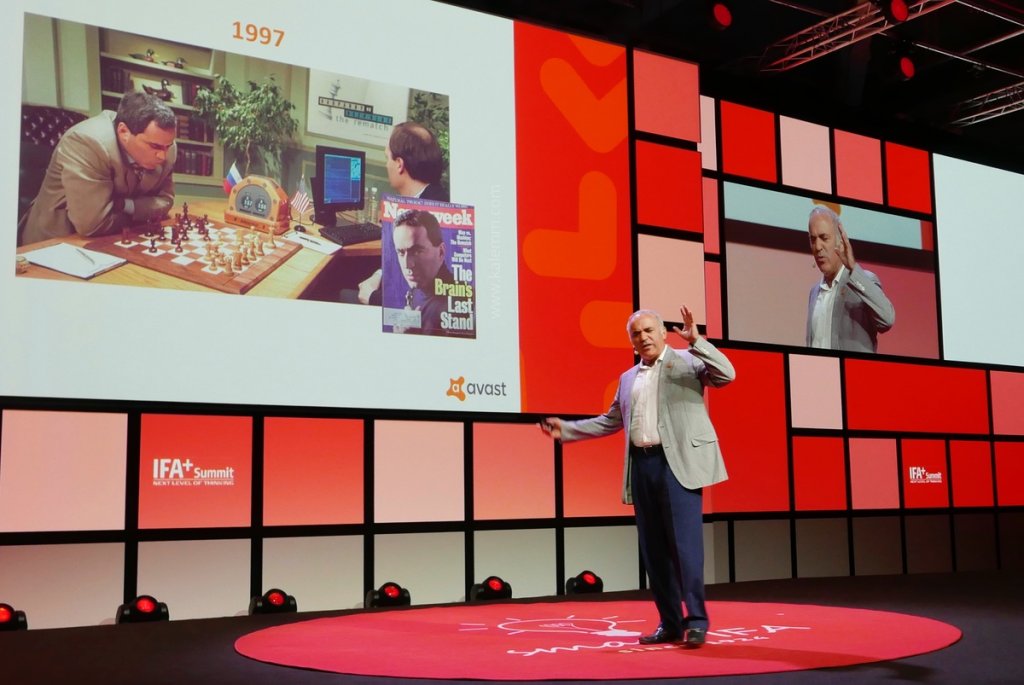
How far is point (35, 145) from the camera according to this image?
5277mm

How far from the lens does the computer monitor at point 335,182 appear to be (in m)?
6.09

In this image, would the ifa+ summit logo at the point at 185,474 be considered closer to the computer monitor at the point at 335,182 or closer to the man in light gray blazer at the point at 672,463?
the computer monitor at the point at 335,182

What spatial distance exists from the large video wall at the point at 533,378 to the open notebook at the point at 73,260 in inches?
3.5

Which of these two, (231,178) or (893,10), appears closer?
(231,178)

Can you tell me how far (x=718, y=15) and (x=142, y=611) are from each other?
5336 millimetres

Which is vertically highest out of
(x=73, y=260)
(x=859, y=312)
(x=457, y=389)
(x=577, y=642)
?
(x=859, y=312)

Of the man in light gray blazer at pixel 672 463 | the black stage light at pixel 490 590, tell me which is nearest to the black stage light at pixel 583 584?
the black stage light at pixel 490 590

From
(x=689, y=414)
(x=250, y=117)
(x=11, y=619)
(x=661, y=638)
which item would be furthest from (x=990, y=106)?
(x=11, y=619)

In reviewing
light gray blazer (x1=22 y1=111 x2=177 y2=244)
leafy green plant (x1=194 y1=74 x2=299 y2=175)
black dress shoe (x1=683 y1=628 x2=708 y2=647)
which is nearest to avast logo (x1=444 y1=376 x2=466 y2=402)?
leafy green plant (x1=194 y1=74 x2=299 y2=175)

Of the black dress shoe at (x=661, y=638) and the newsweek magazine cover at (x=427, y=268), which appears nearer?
the black dress shoe at (x=661, y=638)

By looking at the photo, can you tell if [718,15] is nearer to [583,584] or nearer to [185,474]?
[583,584]

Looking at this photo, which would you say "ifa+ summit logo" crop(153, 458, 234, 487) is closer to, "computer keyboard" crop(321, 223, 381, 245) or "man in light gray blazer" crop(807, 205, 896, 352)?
"computer keyboard" crop(321, 223, 381, 245)

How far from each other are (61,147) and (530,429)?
3203 mm

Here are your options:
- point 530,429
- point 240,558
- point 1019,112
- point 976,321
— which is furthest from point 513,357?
point 1019,112
